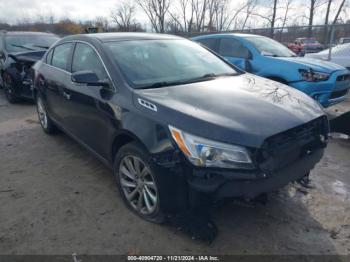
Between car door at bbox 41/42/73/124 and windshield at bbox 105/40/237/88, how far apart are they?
99 centimetres

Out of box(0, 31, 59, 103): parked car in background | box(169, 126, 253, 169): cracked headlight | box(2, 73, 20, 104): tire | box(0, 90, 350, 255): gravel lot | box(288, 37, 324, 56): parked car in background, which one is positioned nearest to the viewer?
box(169, 126, 253, 169): cracked headlight

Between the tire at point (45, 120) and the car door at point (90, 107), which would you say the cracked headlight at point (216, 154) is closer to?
the car door at point (90, 107)

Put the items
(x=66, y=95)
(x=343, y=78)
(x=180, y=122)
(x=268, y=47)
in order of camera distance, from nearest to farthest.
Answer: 1. (x=180, y=122)
2. (x=66, y=95)
3. (x=343, y=78)
4. (x=268, y=47)

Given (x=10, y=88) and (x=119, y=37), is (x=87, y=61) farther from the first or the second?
(x=10, y=88)

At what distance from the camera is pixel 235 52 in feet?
22.2

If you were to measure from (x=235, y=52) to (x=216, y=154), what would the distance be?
16.3 feet

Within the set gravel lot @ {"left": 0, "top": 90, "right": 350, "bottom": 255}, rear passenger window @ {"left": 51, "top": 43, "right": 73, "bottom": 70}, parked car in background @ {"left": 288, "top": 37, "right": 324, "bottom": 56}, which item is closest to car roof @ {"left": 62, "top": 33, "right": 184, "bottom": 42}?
rear passenger window @ {"left": 51, "top": 43, "right": 73, "bottom": 70}

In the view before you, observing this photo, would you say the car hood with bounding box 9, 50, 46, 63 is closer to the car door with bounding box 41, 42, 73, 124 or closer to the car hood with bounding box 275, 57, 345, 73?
the car door with bounding box 41, 42, 73, 124

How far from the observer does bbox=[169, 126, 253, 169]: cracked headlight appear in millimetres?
2250

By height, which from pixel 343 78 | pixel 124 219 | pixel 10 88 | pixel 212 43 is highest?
pixel 212 43

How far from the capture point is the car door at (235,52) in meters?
6.50

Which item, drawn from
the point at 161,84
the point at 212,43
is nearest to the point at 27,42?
the point at 212,43

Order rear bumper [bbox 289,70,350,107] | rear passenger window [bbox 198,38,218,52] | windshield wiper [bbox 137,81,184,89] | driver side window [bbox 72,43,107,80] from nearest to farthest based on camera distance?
windshield wiper [bbox 137,81,184,89]
driver side window [bbox 72,43,107,80]
rear bumper [bbox 289,70,350,107]
rear passenger window [bbox 198,38,218,52]

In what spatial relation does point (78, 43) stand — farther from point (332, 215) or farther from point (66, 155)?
point (332, 215)
